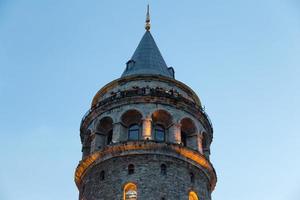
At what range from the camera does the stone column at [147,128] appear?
35.6 m

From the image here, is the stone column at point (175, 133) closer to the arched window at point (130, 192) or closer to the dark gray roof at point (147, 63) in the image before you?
the arched window at point (130, 192)

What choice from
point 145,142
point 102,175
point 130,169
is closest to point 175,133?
point 145,142

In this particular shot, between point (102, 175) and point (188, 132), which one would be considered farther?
point (188, 132)

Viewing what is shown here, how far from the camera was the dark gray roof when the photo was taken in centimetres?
4078

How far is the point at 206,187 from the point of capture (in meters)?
35.8

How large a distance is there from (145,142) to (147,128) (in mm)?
1486

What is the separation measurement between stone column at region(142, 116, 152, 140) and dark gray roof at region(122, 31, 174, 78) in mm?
4690

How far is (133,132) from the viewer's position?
36875mm

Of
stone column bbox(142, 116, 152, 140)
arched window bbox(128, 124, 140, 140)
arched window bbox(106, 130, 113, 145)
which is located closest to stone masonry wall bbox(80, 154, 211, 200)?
stone column bbox(142, 116, 152, 140)

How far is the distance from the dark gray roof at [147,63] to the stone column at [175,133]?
5.08 meters

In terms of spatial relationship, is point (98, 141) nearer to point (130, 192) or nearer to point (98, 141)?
point (98, 141)

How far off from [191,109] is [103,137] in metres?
6.54

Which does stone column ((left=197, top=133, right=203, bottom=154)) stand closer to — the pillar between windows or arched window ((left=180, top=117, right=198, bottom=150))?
arched window ((left=180, top=117, right=198, bottom=150))

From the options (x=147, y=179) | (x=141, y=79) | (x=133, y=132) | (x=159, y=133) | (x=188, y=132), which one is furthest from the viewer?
(x=141, y=79)
